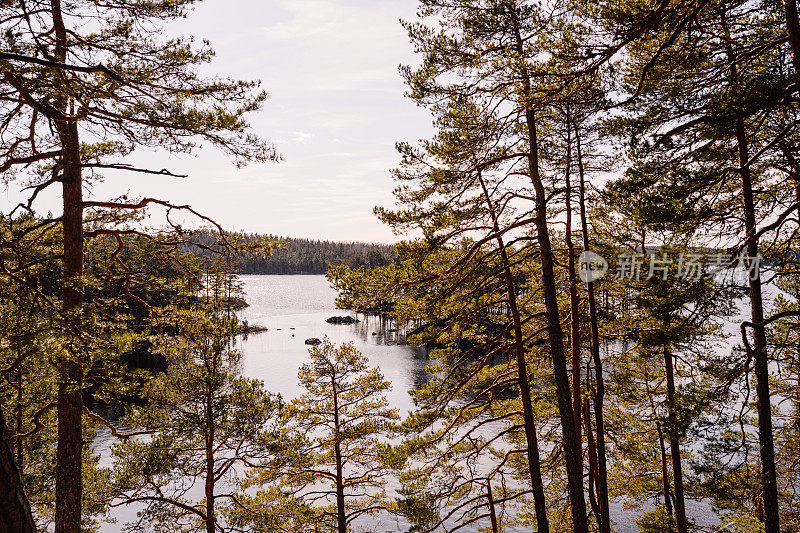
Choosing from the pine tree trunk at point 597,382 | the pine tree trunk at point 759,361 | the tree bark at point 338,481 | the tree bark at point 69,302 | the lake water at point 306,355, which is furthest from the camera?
the lake water at point 306,355

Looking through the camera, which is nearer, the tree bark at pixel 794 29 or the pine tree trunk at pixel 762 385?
the tree bark at pixel 794 29

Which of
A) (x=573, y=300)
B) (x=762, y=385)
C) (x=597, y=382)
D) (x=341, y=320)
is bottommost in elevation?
(x=341, y=320)

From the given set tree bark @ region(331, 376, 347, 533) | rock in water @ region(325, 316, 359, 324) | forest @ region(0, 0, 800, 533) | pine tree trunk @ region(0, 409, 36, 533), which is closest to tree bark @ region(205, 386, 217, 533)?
forest @ region(0, 0, 800, 533)

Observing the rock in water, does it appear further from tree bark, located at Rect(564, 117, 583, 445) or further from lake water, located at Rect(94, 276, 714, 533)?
tree bark, located at Rect(564, 117, 583, 445)

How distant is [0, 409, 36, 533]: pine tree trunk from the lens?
2.61 meters

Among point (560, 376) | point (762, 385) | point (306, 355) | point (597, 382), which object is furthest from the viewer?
point (306, 355)

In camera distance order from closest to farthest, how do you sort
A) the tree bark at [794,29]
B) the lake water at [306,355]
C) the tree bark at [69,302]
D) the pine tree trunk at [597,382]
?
1. the tree bark at [794,29]
2. the tree bark at [69,302]
3. the pine tree trunk at [597,382]
4. the lake water at [306,355]

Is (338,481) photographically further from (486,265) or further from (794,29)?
(794,29)

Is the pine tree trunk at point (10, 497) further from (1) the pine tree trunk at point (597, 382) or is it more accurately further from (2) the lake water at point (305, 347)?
(2) the lake water at point (305, 347)

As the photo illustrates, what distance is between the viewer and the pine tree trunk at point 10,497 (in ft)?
8.55

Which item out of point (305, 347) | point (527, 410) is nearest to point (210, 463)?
Answer: point (527, 410)

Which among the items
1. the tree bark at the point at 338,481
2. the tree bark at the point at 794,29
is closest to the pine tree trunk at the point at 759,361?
the tree bark at the point at 794,29

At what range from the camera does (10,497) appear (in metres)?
2.65

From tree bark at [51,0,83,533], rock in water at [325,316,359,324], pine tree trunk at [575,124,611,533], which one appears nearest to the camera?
tree bark at [51,0,83,533]
